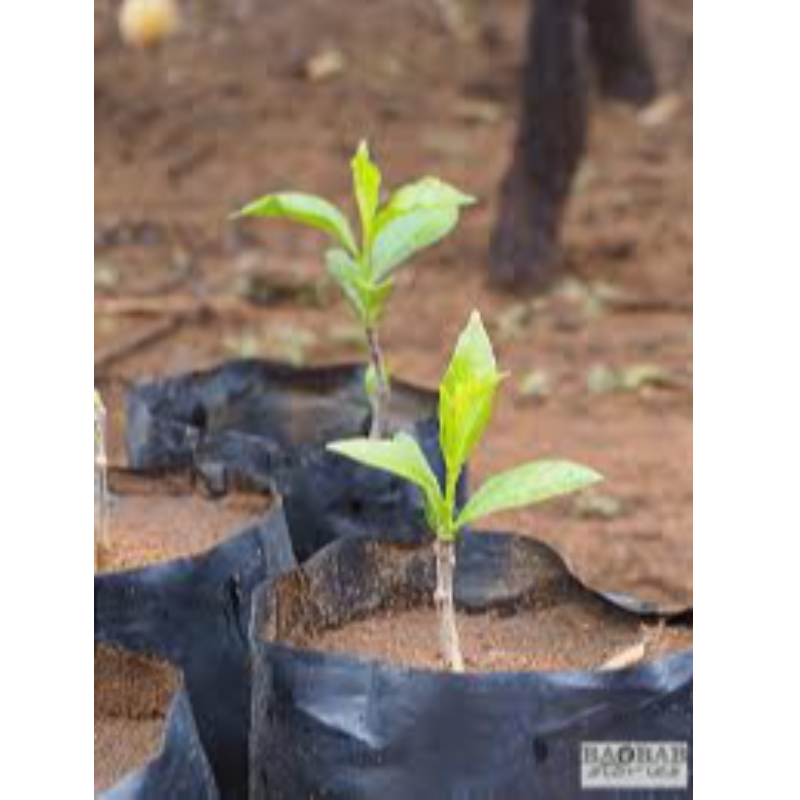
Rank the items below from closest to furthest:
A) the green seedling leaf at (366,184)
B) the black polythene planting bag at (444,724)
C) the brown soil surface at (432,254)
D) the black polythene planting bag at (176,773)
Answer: the black polythene planting bag at (176,773)
the black polythene planting bag at (444,724)
the green seedling leaf at (366,184)
the brown soil surface at (432,254)

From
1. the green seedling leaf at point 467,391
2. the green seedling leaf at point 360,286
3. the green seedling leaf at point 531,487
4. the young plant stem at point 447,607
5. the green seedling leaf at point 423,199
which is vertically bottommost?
the young plant stem at point 447,607

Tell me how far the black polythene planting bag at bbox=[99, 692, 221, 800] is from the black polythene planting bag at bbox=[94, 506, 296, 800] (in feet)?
1.27

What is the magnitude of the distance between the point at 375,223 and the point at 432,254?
3.20 metres

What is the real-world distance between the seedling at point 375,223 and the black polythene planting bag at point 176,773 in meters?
0.62

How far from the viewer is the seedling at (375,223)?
2111mm

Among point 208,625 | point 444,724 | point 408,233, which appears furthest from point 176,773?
point 408,233

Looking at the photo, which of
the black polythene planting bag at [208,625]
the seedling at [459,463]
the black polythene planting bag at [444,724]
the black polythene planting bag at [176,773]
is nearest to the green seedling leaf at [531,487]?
the seedling at [459,463]

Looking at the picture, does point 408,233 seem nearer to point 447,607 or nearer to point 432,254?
point 447,607

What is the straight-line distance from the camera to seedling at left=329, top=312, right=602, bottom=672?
5.63 ft

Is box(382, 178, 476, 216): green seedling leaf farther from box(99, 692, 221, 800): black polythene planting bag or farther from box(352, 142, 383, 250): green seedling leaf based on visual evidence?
box(99, 692, 221, 800): black polythene planting bag

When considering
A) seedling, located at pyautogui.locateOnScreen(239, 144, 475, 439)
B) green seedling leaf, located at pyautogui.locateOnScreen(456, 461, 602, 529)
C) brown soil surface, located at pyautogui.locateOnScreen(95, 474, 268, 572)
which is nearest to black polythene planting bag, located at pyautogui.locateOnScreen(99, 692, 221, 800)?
green seedling leaf, located at pyautogui.locateOnScreen(456, 461, 602, 529)

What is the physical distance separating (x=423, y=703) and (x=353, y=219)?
392 centimetres

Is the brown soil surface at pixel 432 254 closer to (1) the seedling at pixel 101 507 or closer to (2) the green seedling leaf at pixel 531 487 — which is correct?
(1) the seedling at pixel 101 507
